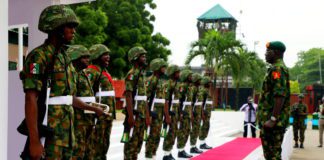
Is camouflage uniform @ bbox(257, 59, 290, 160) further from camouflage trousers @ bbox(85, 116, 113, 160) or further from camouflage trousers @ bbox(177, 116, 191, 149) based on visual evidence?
camouflage trousers @ bbox(177, 116, 191, 149)

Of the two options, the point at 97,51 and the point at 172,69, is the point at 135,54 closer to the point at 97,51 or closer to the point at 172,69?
the point at 97,51

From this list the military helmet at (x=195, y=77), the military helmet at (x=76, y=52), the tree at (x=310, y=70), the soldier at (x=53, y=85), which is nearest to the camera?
the soldier at (x=53, y=85)

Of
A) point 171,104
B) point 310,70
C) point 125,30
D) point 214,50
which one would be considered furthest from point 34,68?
point 310,70

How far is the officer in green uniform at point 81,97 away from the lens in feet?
15.8

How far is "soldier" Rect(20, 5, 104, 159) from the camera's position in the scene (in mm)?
3077

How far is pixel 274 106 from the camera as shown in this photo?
5.00 m

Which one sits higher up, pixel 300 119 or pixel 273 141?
pixel 273 141

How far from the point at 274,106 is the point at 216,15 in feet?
162

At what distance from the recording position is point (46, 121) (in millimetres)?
3230

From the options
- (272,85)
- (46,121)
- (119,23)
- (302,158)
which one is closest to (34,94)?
(46,121)

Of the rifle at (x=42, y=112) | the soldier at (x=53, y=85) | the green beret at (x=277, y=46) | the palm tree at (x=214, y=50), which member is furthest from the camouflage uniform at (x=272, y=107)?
the palm tree at (x=214, y=50)

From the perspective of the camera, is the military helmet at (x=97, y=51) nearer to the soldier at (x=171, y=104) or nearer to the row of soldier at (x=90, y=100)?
the row of soldier at (x=90, y=100)

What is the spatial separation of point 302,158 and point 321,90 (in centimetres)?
2684

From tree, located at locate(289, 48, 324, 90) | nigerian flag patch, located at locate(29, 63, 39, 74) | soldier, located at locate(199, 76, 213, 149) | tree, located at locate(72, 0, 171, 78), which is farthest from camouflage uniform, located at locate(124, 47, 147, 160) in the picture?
tree, located at locate(289, 48, 324, 90)
